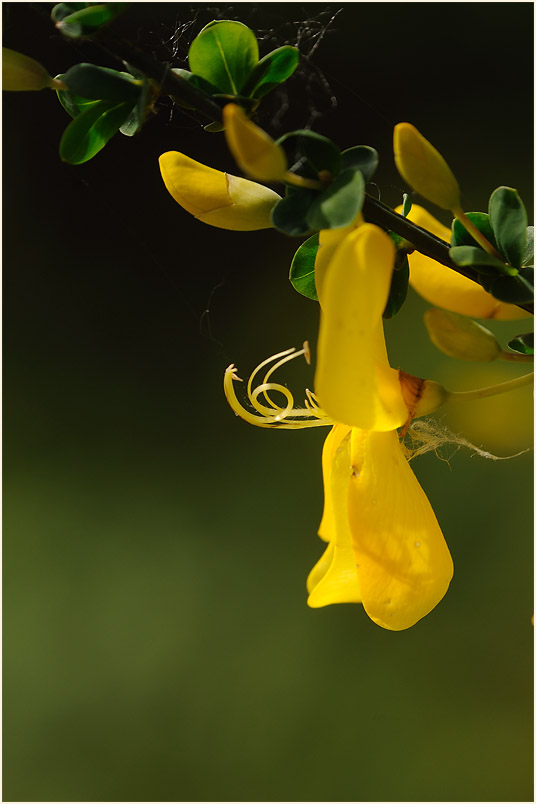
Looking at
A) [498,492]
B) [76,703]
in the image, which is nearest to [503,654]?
[498,492]

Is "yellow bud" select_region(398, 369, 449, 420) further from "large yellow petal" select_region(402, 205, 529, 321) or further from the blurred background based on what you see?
the blurred background

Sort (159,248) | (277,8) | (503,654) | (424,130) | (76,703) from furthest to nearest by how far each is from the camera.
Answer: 1. (159,248)
2. (424,130)
3. (76,703)
4. (503,654)
5. (277,8)

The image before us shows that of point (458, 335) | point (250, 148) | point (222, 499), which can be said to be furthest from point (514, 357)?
point (222, 499)

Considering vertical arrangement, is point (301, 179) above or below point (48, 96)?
below

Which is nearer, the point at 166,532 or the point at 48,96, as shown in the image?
the point at 166,532

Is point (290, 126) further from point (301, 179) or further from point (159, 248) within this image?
point (301, 179)
